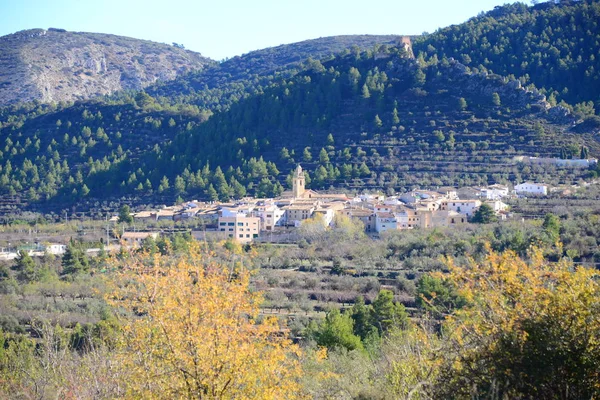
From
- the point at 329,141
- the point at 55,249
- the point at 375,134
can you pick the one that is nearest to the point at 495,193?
the point at 375,134

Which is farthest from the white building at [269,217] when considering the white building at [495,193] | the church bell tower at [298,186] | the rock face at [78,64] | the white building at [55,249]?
the rock face at [78,64]

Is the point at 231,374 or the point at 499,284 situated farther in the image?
the point at 499,284

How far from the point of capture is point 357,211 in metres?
36.2

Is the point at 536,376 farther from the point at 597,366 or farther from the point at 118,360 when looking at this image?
the point at 118,360

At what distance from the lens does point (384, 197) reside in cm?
4028

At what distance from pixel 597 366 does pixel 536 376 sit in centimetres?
58

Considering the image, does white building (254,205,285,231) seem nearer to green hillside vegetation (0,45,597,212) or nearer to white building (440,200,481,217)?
green hillside vegetation (0,45,597,212)

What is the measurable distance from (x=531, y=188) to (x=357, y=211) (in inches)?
363

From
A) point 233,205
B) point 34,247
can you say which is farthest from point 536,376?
point 233,205

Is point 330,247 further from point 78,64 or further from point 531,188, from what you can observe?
point 78,64

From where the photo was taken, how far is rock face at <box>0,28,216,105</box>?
89.6m

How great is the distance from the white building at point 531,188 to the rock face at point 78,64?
6399 centimetres

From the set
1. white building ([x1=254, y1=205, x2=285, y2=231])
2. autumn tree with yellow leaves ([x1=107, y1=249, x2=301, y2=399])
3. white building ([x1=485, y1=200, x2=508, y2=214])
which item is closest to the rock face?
white building ([x1=254, y1=205, x2=285, y2=231])

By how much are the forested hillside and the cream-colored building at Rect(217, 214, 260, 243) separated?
28272 mm
